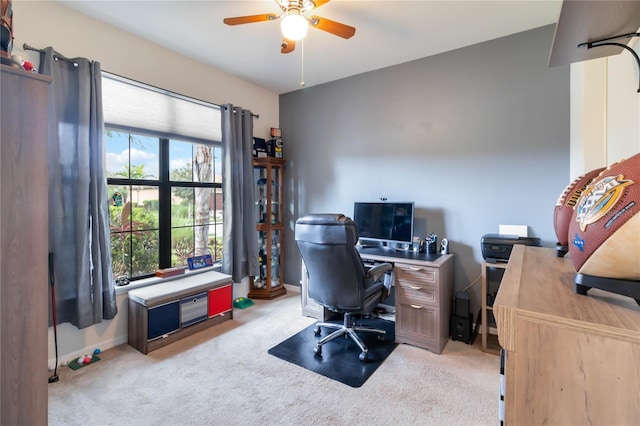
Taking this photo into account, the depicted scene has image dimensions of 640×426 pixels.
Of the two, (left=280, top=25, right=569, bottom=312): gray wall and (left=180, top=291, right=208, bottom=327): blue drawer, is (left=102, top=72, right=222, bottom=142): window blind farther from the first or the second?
(left=180, top=291, right=208, bottom=327): blue drawer

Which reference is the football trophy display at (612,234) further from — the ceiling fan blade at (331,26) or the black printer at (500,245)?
the black printer at (500,245)

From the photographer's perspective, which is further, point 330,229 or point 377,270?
point 377,270

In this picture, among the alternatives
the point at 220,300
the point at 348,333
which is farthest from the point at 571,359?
the point at 220,300

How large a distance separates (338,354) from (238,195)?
2.03 meters

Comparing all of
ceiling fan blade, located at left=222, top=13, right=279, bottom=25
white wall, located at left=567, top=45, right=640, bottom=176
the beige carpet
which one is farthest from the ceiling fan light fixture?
the beige carpet

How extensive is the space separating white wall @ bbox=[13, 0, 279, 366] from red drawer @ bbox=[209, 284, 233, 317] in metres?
0.74

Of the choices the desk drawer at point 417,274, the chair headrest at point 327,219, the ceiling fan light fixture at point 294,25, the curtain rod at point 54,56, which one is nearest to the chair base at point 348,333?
the desk drawer at point 417,274

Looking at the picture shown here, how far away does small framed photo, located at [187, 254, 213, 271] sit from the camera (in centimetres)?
319

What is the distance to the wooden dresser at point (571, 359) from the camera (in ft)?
1.58

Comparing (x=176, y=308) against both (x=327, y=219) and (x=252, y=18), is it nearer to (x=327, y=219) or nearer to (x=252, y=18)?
(x=327, y=219)

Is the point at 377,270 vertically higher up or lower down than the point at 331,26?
lower down

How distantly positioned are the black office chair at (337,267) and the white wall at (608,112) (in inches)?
56.2

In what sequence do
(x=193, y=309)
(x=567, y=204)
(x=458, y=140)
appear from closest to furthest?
(x=567, y=204)
(x=193, y=309)
(x=458, y=140)

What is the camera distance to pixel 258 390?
1.97m
